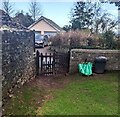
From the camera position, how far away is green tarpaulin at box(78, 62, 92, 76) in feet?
40.2

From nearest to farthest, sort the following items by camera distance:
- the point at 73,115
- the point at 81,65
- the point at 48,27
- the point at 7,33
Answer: the point at 73,115, the point at 7,33, the point at 81,65, the point at 48,27

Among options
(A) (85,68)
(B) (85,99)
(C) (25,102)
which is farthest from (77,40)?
(C) (25,102)

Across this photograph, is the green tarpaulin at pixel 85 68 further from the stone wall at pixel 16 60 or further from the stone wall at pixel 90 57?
the stone wall at pixel 16 60

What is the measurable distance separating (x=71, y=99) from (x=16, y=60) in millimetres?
2294

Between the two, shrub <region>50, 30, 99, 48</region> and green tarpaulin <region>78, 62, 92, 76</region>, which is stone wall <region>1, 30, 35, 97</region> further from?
shrub <region>50, 30, 99, 48</region>

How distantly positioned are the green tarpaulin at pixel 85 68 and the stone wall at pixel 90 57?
0.45m

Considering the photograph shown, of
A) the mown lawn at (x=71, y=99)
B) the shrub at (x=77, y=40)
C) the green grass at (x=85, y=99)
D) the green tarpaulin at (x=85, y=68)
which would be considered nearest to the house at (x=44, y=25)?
the shrub at (x=77, y=40)

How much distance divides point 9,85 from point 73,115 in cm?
232

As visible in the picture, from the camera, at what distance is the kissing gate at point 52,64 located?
12367mm

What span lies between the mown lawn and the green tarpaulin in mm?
1090

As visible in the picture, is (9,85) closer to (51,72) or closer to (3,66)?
(3,66)

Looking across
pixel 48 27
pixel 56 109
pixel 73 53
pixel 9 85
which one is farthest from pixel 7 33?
pixel 48 27

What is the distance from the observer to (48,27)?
4566 cm

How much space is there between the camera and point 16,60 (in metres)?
8.73
